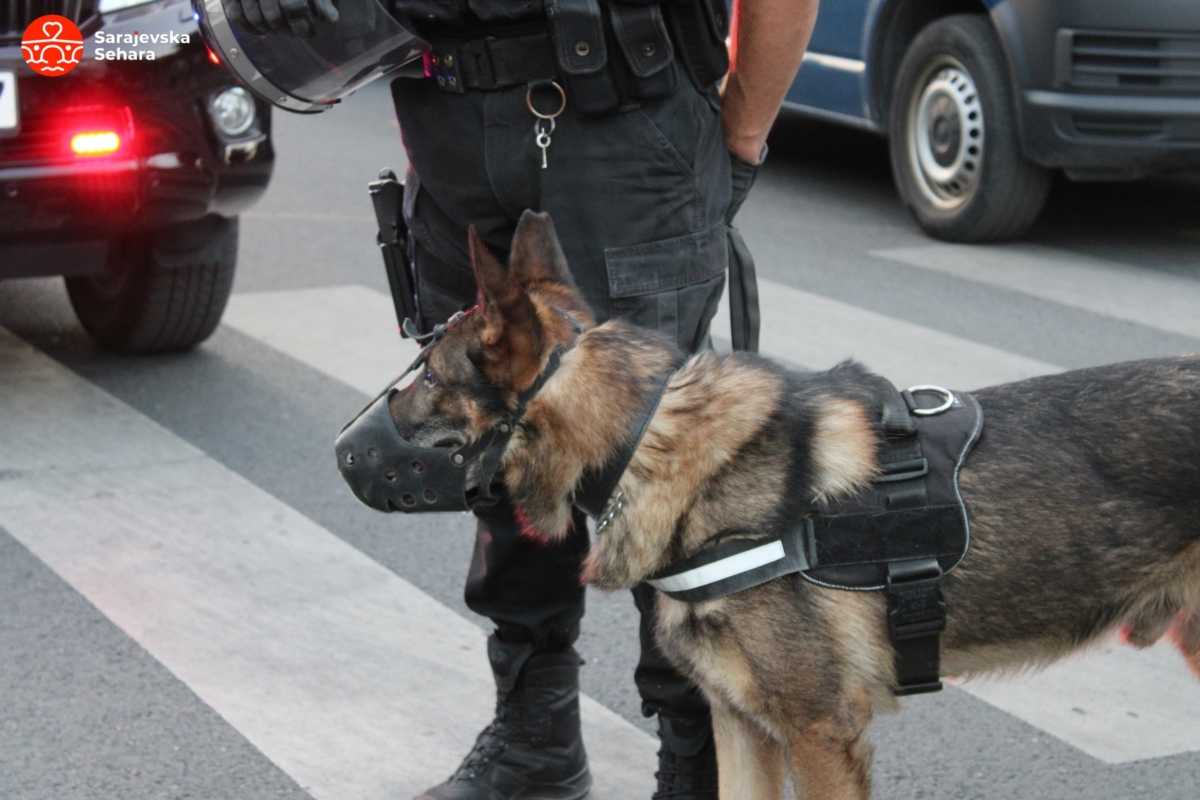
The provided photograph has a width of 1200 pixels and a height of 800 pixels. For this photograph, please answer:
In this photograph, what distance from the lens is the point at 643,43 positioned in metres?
3.11

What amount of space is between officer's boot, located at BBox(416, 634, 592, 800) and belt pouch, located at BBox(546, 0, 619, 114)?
115 cm

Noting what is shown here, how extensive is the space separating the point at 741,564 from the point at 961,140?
18.1ft

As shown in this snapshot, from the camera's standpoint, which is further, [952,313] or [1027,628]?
[952,313]

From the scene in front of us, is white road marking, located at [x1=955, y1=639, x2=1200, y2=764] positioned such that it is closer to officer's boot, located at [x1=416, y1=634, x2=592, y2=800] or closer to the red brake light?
officer's boot, located at [x1=416, y1=634, x2=592, y2=800]

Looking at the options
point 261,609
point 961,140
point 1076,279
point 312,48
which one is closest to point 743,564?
point 312,48

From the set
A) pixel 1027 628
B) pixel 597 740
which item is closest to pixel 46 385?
pixel 597 740

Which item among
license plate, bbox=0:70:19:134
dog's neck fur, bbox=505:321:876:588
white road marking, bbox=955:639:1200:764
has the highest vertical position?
license plate, bbox=0:70:19:134

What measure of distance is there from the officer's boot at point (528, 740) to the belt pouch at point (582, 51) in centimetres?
115

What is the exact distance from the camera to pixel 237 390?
19.9 feet

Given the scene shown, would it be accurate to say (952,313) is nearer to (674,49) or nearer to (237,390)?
(237,390)

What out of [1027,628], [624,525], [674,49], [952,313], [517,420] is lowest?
[952,313]

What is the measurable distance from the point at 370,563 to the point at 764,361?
6.29ft

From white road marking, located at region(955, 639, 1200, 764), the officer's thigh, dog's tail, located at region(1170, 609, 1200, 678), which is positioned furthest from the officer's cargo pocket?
white road marking, located at region(955, 639, 1200, 764)

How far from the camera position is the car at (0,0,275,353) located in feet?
17.4
